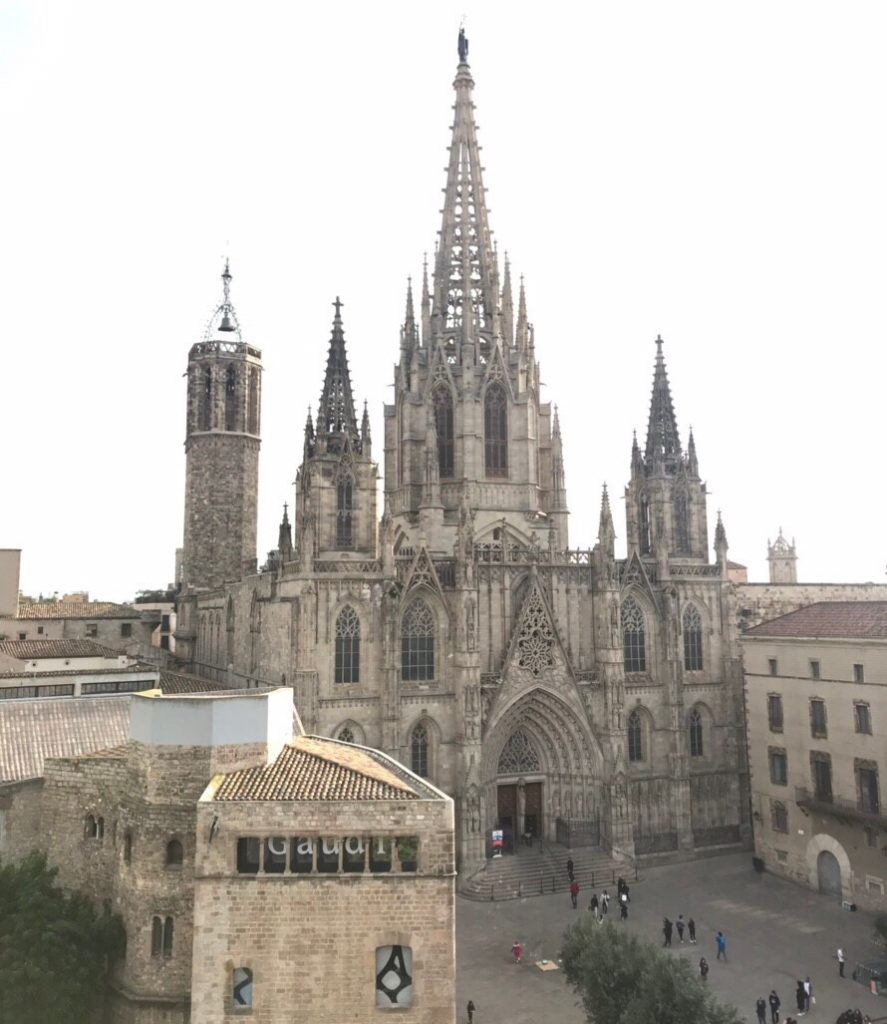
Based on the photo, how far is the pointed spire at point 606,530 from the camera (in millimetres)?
42375

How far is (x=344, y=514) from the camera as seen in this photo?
40.5 meters

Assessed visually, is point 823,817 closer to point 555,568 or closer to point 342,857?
point 555,568

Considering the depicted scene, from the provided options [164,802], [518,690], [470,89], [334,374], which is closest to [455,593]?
Result: [518,690]

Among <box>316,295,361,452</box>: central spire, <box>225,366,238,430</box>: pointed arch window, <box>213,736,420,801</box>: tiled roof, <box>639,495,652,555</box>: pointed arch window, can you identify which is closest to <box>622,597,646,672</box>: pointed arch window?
<box>639,495,652,555</box>: pointed arch window

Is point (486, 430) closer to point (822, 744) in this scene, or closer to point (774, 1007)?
point (822, 744)

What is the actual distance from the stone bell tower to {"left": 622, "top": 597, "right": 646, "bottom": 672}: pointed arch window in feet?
83.5

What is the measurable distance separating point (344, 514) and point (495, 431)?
35.1 feet

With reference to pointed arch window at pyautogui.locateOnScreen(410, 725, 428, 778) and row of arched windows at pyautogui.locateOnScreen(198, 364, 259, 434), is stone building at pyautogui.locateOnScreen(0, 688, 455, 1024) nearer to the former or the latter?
pointed arch window at pyautogui.locateOnScreen(410, 725, 428, 778)

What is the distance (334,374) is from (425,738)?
1843 centimetres

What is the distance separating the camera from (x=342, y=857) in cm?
1970

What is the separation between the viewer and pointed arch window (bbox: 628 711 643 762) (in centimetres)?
4225

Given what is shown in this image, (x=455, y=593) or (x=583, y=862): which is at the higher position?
(x=455, y=593)

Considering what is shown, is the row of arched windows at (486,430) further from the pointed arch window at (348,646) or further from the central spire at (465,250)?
the pointed arch window at (348,646)

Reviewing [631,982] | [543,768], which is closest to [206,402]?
[543,768]
